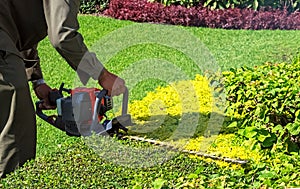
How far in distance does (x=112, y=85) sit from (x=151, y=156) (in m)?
0.48

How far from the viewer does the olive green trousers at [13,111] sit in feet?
13.4

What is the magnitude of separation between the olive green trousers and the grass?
319 millimetres

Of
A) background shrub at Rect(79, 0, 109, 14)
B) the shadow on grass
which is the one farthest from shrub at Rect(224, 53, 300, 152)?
background shrub at Rect(79, 0, 109, 14)

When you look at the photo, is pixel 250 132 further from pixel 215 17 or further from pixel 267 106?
pixel 215 17

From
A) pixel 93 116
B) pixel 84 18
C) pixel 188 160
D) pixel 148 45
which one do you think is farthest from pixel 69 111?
pixel 84 18

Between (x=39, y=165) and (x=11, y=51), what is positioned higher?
(x=11, y=51)

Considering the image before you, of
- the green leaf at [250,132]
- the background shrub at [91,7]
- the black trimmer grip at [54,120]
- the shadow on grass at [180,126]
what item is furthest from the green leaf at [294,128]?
the background shrub at [91,7]

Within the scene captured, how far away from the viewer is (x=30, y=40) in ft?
14.2

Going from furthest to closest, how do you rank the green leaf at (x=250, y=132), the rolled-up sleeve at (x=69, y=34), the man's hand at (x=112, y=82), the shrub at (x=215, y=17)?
the shrub at (x=215, y=17) < the green leaf at (x=250, y=132) < the man's hand at (x=112, y=82) < the rolled-up sleeve at (x=69, y=34)

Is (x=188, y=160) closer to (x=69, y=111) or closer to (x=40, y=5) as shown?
(x=69, y=111)

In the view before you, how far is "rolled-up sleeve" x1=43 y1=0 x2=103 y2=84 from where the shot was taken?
3.74 metres

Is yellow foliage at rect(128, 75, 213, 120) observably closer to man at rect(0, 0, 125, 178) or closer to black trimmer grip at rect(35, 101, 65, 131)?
black trimmer grip at rect(35, 101, 65, 131)

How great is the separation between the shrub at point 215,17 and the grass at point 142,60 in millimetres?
285

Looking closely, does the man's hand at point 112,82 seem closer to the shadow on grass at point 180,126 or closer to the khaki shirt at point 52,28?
the khaki shirt at point 52,28
